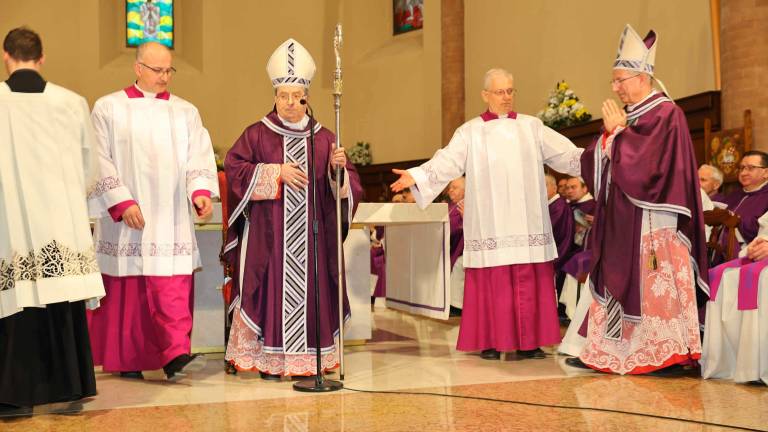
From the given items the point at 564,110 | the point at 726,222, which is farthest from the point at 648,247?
the point at 564,110

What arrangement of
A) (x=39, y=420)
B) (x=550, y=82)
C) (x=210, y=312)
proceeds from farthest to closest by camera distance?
(x=550, y=82) → (x=210, y=312) → (x=39, y=420)

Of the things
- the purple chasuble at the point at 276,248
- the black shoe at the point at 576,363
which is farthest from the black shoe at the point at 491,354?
the purple chasuble at the point at 276,248

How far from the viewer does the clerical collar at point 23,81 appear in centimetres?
474

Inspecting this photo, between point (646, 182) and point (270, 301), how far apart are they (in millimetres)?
2479

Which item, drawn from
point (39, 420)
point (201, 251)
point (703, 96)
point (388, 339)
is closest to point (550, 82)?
point (703, 96)

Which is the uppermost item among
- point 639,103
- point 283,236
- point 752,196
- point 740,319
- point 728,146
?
point 639,103

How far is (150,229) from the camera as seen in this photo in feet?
19.3

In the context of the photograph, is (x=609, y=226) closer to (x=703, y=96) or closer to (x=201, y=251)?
(x=201, y=251)

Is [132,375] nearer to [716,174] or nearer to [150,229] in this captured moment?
[150,229]

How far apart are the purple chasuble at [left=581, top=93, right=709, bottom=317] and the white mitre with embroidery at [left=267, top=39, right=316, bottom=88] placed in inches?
81.4

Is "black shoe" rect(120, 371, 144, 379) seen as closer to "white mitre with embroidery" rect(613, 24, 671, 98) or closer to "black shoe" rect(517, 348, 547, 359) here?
"black shoe" rect(517, 348, 547, 359)

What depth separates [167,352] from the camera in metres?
5.77

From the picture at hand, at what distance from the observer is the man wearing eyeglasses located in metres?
5.83

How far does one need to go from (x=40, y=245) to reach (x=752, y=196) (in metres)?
5.88
